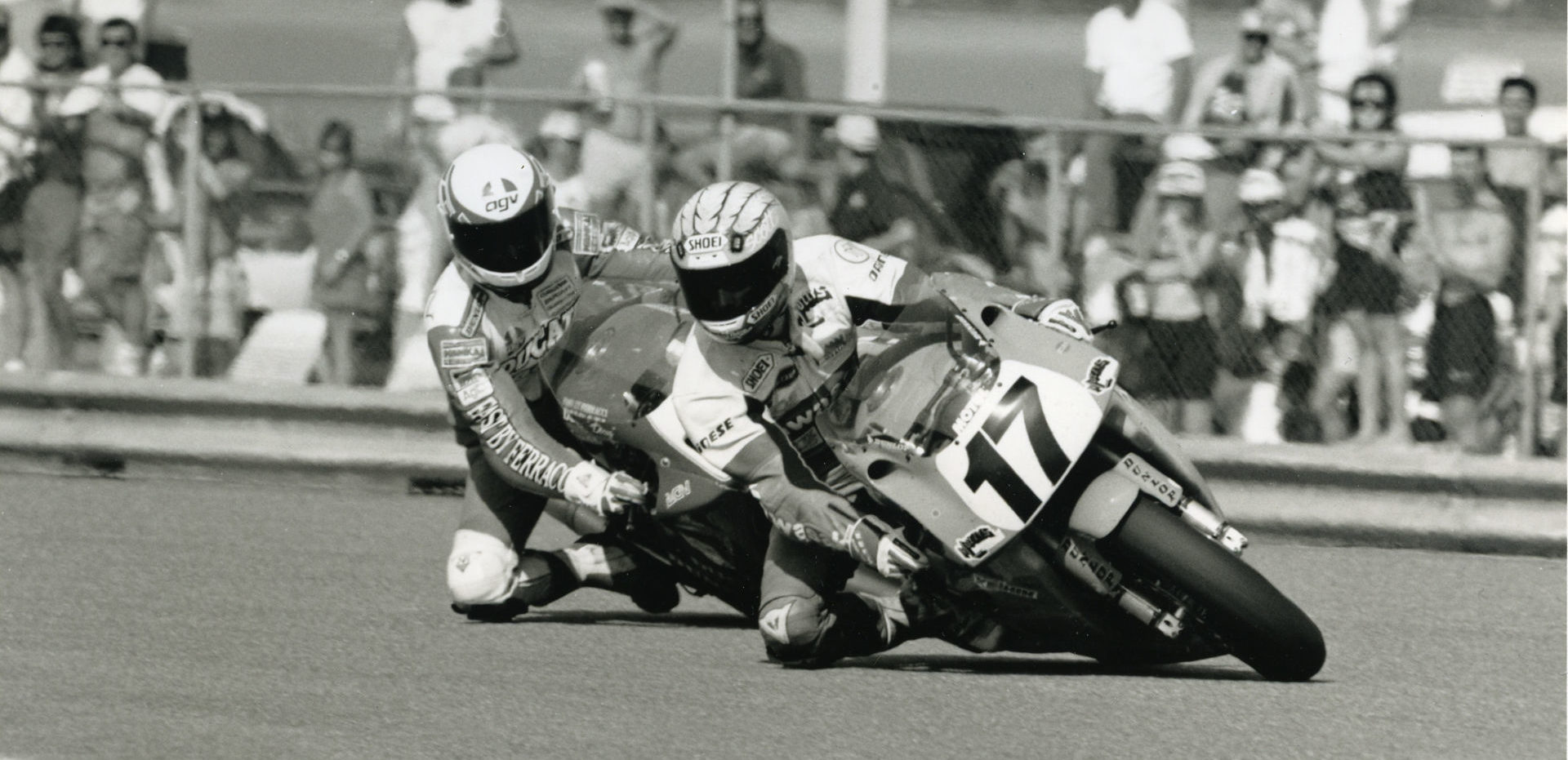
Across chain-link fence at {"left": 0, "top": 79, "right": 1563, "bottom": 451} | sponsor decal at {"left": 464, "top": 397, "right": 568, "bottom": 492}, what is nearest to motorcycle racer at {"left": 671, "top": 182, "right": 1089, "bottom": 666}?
sponsor decal at {"left": 464, "top": 397, "right": 568, "bottom": 492}

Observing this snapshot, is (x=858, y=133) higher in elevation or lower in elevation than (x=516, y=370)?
higher

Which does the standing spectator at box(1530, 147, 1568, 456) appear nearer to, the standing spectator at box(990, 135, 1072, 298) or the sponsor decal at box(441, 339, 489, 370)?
the standing spectator at box(990, 135, 1072, 298)

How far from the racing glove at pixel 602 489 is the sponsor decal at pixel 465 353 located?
1.68ft

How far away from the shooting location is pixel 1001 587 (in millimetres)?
6793

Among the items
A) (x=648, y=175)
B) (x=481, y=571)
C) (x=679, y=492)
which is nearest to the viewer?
(x=679, y=492)

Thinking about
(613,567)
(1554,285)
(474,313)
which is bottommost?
(613,567)

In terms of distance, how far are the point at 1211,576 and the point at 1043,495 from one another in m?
0.48

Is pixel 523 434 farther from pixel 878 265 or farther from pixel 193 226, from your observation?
pixel 193 226

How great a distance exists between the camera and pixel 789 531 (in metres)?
6.96

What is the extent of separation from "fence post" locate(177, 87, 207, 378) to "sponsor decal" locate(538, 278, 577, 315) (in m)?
4.06

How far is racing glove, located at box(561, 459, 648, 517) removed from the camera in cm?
739

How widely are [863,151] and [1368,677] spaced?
4.26m

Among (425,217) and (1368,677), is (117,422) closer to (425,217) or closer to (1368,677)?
(425,217)

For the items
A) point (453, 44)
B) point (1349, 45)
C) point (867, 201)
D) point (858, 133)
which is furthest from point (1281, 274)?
point (453, 44)
